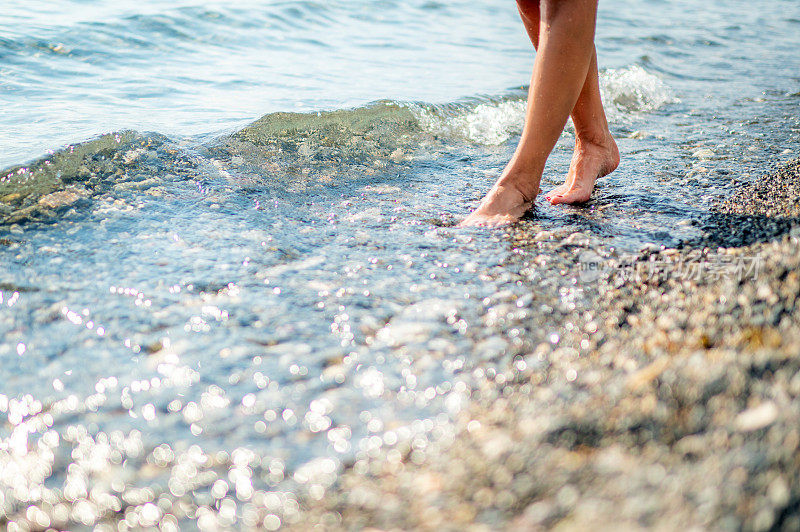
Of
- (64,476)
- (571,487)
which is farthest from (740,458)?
(64,476)

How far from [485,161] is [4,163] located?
243 cm

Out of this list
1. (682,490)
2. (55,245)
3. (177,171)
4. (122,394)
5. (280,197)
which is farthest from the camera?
(177,171)

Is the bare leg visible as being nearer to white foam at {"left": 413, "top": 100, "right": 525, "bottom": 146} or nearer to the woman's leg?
the woman's leg

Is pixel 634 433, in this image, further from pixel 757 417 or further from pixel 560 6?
pixel 560 6

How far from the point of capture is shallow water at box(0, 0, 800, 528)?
1.25 metres

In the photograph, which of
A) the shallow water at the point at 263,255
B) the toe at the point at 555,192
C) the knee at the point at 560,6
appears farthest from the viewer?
the toe at the point at 555,192

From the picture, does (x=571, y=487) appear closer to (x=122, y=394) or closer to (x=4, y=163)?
(x=122, y=394)

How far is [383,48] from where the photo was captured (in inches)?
285

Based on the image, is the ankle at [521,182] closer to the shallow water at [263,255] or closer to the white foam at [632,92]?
the shallow water at [263,255]

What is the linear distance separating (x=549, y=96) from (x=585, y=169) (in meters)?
0.55

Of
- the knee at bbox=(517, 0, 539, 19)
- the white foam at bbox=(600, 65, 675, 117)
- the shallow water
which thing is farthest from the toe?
the white foam at bbox=(600, 65, 675, 117)

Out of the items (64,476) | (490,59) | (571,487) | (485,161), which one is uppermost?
(490,59)

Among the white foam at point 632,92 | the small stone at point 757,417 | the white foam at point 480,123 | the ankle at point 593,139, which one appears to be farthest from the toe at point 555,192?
the white foam at point 632,92

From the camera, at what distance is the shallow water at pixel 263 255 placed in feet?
4.10
